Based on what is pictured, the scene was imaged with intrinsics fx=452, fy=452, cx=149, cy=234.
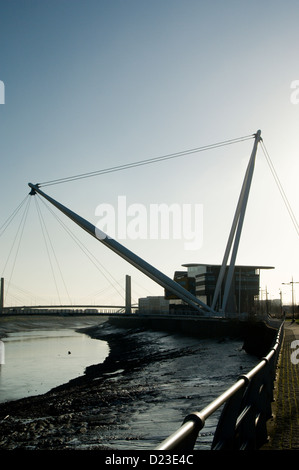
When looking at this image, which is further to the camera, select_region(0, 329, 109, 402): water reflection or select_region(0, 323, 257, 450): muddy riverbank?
select_region(0, 329, 109, 402): water reflection

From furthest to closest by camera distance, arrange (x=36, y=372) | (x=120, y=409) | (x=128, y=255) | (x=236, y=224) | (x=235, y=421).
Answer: (x=236, y=224) < (x=128, y=255) < (x=36, y=372) < (x=120, y=409) < (x=235, y=421)

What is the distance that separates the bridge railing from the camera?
307 centimetres

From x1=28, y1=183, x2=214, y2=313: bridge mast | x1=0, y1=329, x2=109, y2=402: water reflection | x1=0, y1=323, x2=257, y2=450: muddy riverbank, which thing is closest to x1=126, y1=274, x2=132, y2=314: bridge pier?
x1=0, y1=329, x2=109, y2=402: water reflection

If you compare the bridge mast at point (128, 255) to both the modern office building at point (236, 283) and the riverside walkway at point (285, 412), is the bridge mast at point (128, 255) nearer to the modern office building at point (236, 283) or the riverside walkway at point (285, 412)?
the riverside walkway at point (285, 412)

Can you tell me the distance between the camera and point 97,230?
149 feet

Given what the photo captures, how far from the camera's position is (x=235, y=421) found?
4.44 metres

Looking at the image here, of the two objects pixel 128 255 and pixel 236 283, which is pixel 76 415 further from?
pixel 236 283

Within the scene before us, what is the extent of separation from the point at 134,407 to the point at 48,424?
3154 millimetres

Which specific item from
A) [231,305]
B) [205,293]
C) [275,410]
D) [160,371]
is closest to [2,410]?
[160,371]

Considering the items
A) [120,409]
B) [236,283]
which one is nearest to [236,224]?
[120,409]

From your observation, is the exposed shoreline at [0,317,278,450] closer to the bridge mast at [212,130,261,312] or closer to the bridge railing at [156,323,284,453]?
the bridge railing at [156,323,284,453]

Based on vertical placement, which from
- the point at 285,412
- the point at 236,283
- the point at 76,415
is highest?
the point at 236,283

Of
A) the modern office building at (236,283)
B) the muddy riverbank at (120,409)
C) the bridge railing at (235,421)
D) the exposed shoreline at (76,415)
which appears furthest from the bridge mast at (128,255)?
the modern office building at (236,283)

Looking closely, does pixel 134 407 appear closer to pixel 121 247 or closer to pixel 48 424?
pixel 48 424
